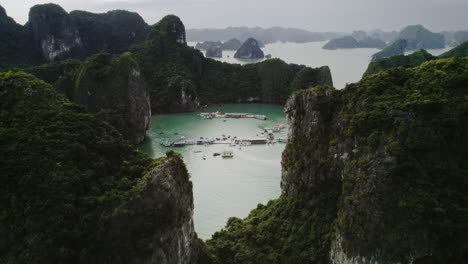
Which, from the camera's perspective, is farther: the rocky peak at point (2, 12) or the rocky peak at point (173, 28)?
the rocky peak at point (2, 12)

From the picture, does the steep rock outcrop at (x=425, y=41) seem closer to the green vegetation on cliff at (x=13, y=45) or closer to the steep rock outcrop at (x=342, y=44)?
the steep rock outcrop at (x=342, y=44)

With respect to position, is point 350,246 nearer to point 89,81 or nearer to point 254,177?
point 254,177

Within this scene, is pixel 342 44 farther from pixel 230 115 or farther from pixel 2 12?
pixel 230 115

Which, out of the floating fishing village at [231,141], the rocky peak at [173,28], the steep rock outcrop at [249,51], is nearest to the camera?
the floating fishing village at [231,141]

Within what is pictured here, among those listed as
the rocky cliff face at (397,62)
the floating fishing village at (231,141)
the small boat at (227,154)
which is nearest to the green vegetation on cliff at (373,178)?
the small boat at (227,154)

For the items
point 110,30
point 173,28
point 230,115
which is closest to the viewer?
point 230,115

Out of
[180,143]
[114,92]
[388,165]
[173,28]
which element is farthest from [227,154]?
[173,28]

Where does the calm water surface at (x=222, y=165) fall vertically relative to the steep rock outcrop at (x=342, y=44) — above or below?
below
